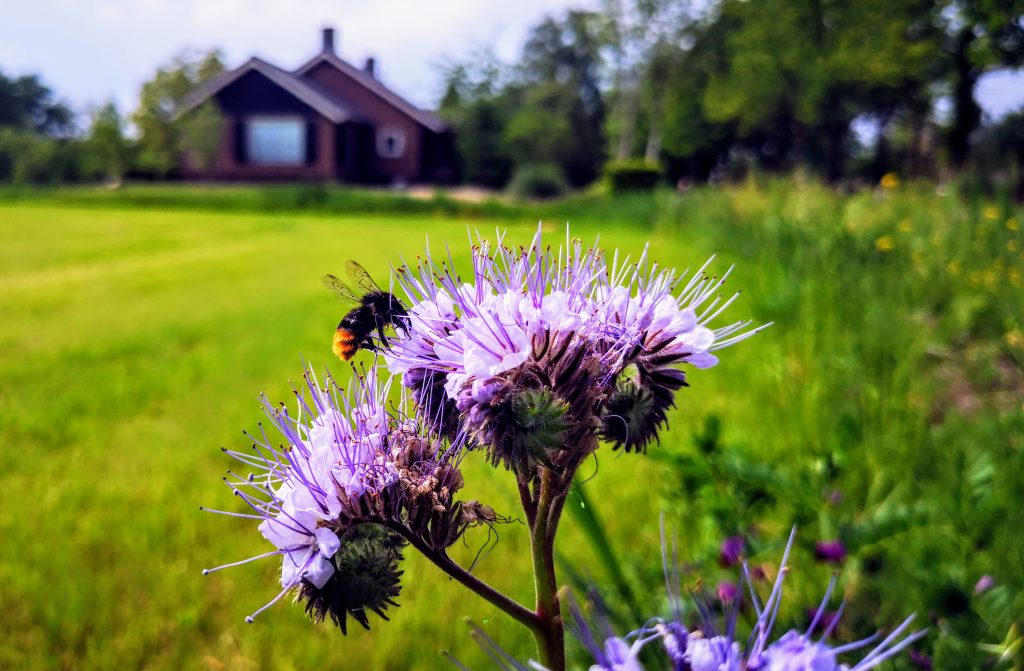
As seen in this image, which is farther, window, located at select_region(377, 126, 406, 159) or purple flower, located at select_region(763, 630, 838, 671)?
window, located at select_region(377, 126, 406, 159)

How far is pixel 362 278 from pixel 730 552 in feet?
3.14

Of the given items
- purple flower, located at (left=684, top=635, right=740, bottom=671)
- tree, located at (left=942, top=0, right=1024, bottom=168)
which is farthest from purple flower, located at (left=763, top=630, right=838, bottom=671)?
tree, located at (left=942, top=0, right=1024, bottom=168)

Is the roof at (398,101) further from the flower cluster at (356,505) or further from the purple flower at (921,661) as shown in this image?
the flower cluster at (356,505)

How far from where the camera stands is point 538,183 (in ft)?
58.1

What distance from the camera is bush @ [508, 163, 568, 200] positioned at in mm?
17297

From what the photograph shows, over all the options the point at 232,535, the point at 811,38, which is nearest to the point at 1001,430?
the point at 232,535

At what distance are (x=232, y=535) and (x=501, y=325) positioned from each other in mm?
2175

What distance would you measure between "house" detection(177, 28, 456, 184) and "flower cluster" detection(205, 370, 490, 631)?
18864 millimetres

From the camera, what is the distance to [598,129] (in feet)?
70.6

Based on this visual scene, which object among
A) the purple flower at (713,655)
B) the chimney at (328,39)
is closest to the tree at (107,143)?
the chimney at (328,39)

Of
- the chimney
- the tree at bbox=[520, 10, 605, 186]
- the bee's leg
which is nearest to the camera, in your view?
the bee's leg

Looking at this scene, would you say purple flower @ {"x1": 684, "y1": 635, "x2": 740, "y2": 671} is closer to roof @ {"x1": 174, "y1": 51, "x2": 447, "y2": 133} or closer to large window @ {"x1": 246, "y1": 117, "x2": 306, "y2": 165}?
roof @ {"x1": 174, "y1": 51, "x2": 447, "y2": 133}

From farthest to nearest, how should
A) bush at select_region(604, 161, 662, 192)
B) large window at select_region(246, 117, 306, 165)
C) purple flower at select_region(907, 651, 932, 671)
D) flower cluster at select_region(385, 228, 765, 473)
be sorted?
large window at select_region(246, 117, 306, 165) → bush at select_region(604, 161, 662, 192) → purple flower at select_region(907, 651, 932, 671) → flower cluster at select_region(385, 228, 765, 473)

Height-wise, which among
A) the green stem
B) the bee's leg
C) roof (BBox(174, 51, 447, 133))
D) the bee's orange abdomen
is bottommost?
the green stem
